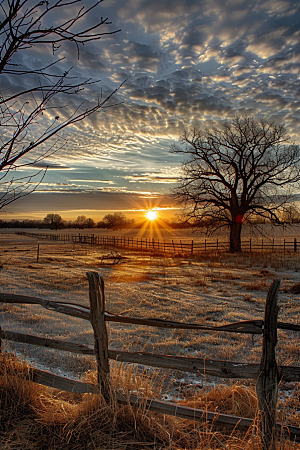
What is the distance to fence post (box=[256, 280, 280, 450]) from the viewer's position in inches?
102

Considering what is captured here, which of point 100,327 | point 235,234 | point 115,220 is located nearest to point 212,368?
point 100,327

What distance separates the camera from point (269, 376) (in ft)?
8.64

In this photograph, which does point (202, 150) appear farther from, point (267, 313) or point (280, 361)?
point (267, 313)

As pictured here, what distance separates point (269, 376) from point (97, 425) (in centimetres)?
168

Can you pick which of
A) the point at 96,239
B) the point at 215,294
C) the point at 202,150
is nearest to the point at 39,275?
the point at 215,294

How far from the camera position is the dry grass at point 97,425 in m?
2.58

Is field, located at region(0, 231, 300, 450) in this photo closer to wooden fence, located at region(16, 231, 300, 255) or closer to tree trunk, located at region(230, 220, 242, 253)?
tree trunk, located at region(230, 220, 242, 253)

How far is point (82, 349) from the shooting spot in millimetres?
3305

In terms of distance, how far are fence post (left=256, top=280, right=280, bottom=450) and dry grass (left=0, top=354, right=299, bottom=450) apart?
0.33 ft

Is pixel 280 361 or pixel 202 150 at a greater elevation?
pixel 202 150

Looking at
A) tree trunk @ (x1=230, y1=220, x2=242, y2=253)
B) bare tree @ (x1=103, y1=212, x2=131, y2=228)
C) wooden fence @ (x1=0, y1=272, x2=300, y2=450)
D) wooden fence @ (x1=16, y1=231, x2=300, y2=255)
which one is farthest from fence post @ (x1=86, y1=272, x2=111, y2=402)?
bare tree @ (x1=103, y1=212, x2=131, y2=228)

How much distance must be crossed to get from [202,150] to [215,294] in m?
16.5

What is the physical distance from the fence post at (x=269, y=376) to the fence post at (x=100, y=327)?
1.48 metres

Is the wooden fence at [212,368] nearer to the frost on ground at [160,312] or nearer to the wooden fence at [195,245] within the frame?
the frost on ground at [160,312]
